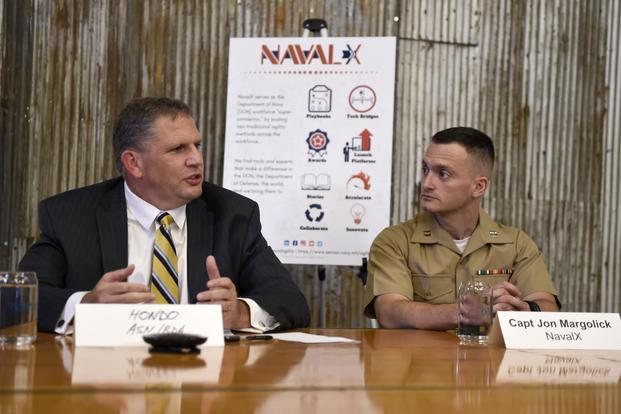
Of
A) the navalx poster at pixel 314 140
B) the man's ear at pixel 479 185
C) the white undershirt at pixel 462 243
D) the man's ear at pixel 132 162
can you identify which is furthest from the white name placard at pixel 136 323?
the navalx poster at pixel 314 140

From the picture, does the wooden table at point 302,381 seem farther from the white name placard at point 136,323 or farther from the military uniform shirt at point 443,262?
the military uniform shirt at point 443,262

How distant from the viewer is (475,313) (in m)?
2.39

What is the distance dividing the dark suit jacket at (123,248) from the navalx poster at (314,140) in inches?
49.0

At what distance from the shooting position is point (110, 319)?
1.93m

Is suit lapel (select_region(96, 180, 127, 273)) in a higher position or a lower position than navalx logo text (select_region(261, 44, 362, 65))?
lower

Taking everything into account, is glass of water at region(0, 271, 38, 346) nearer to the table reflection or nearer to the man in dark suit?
the man in dark suit

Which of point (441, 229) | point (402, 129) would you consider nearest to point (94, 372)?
point (441, 229)

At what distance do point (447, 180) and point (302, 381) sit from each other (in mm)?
2038

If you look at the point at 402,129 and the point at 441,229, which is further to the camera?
the point at 402,129

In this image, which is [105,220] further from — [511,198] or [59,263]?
[511,198]

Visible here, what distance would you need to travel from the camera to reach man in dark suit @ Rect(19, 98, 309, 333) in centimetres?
271

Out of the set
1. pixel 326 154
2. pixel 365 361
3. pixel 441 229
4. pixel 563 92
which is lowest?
pixel 365 361

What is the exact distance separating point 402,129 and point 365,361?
8.90 ft

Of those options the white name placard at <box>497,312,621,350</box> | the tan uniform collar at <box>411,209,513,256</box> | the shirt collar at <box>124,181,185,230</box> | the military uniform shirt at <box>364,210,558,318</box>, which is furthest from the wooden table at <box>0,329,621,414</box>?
the tan uniform collar at <box>411,209,513,256</box>
